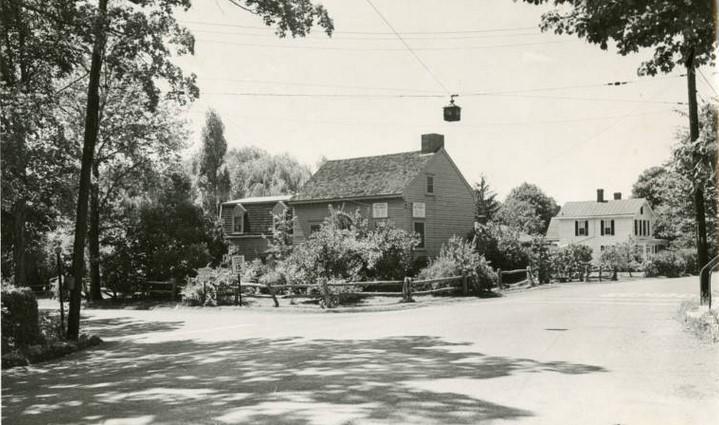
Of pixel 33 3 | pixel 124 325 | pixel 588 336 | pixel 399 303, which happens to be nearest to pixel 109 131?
pixel 124 325

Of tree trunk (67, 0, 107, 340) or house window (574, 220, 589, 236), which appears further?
house window (574, 220, 589, 236)

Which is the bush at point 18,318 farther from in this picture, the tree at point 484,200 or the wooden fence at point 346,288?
the tree at point 484,200

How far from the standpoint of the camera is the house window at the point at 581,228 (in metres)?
75.4

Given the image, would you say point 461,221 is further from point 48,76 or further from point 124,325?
point 48,76

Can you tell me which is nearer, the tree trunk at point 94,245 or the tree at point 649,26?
the tree at point 649,26

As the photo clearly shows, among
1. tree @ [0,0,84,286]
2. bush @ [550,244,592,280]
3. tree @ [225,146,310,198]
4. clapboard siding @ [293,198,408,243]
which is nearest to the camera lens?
tree @ [0,0,84,286]

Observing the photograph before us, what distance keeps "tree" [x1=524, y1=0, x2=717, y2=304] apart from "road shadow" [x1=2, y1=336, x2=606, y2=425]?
17.5 feet

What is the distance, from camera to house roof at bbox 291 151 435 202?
3922cm

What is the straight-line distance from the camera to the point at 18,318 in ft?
46.6

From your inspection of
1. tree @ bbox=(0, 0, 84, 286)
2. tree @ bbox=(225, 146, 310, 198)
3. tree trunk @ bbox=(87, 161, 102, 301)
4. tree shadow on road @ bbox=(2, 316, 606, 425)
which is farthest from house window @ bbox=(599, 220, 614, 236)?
tree @ bbox=(0, 0, 84, 286)

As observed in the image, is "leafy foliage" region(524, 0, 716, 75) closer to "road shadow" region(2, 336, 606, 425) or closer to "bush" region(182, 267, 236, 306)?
"road shadow" region(2, 336, 606, 425)

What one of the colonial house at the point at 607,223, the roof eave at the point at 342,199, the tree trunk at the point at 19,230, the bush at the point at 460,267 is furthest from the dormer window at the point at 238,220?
the colonial house at the point at 607,223

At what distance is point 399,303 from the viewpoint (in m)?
26.7

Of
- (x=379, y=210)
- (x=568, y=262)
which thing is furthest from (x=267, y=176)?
(x=568, y=262)
